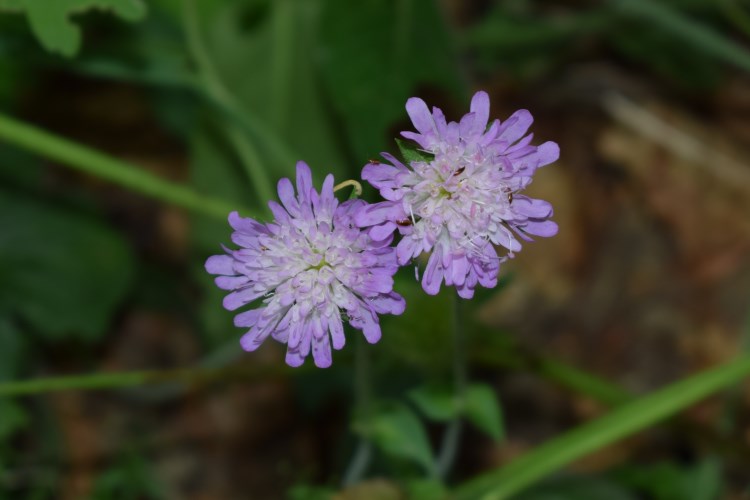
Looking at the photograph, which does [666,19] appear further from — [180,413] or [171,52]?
[180,413]

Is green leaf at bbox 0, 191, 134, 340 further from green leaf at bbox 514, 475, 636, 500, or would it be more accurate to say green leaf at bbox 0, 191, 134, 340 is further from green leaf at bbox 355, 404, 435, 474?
green leaf at bbox 514, 475, 636, 500

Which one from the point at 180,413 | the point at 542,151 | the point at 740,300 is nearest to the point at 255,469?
the point at 180,413

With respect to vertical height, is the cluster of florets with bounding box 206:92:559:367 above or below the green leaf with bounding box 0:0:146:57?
below

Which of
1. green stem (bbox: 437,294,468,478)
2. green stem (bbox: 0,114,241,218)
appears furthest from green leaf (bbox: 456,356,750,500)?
green stem (bbox: 0,114,241,218)

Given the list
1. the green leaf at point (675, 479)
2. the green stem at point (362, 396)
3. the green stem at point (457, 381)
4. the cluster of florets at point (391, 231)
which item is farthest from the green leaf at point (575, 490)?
the cluster of florets at point (391, 231)

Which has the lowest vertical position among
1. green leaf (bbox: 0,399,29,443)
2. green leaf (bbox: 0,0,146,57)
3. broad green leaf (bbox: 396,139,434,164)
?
broad green leaf (bbox: 396,139,434,164)

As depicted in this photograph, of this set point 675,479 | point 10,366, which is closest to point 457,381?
point 675,479

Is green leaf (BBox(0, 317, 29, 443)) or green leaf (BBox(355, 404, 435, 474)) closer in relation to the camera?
green leaf (BBox(355, 404, 435, 474))

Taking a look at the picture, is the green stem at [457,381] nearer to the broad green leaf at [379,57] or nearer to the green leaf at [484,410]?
the green leaf at [484,410]
